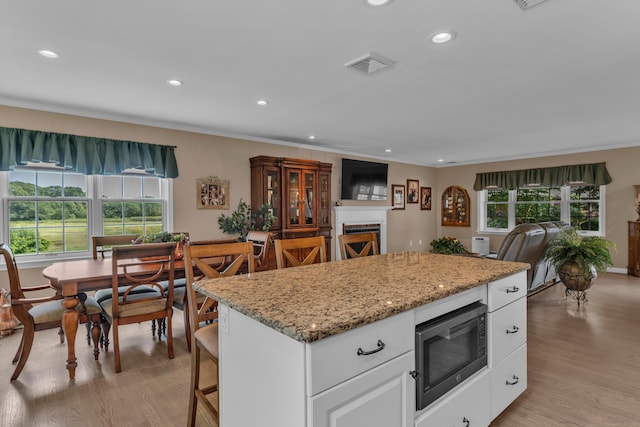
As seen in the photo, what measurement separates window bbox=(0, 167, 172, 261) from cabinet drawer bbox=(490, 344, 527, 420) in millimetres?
4155

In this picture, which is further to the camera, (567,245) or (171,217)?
(171,217)

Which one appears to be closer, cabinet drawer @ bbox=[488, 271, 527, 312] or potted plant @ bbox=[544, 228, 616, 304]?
cabinet drawer @ bbox=[488, 271, 527, 312]

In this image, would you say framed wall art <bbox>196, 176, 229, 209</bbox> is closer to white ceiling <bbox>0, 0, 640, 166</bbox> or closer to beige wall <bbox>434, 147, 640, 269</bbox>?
white ceiling <bbox>0, 0, 640, 166</bbox>

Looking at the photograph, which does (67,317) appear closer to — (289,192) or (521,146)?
(289,192)

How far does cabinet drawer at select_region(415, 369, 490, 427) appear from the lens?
150 centimetres

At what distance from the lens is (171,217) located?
4.67 meters

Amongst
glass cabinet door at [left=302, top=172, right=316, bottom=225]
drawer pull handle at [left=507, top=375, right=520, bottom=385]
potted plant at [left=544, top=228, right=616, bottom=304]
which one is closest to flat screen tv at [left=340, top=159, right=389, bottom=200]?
glass cabinet door at [left=302, top=172, right=316, bottom=225]

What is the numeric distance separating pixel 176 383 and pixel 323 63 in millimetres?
2667

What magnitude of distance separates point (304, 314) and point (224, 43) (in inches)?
81.1

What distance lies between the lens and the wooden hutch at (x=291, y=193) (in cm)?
531

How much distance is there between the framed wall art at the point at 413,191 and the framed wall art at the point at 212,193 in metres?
4.75

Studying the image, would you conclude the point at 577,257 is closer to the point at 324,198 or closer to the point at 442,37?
the point at 442,37

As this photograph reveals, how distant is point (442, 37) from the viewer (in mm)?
2340

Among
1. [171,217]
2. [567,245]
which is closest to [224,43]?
[171,217]
